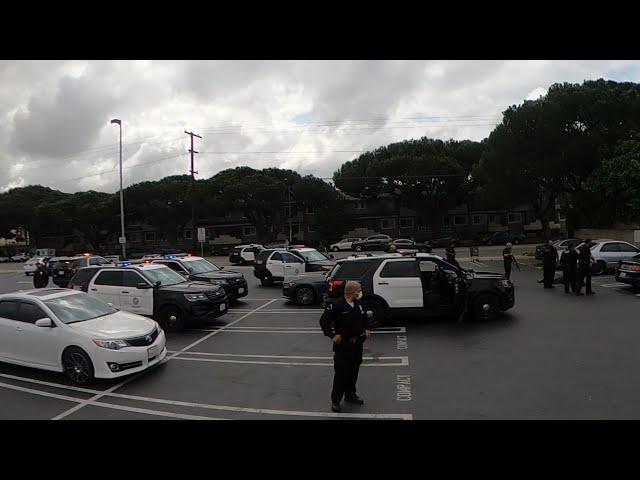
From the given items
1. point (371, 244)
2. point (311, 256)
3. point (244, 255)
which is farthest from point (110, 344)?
point (371, 244)

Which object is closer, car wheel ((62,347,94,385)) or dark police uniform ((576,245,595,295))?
car wheel ((62,347,94,385))

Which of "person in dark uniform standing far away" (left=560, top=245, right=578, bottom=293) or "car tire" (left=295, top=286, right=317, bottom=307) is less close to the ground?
"person in dark uniform standing far away" (left=560, top=245, right=578, bottom=293)

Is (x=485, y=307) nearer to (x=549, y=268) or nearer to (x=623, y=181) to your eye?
(x=549, y=268)

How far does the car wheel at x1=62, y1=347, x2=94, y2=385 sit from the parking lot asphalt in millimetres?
159

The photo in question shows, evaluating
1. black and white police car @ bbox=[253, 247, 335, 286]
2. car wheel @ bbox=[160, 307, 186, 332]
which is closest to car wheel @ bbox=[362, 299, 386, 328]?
car wheel @ bbox=[160, 307, 186, 332]

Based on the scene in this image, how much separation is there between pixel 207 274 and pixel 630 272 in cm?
1303

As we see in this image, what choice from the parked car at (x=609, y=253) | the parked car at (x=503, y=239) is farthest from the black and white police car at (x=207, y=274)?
the parked car at (x=503, y=239)

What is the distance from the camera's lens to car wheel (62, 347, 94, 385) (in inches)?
277

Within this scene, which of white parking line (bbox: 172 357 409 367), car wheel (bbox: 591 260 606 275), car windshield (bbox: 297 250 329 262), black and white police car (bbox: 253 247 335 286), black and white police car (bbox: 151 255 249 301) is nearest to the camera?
white parking line (bbox: 172 357 409 367)

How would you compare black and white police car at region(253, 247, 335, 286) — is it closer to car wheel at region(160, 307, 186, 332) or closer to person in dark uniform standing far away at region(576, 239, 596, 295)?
car wheel at region(160, 307, 186, 332)

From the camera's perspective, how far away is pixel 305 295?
14.4 metres

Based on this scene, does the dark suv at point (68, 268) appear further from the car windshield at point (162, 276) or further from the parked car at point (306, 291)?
the parked car at point (306, 291)
